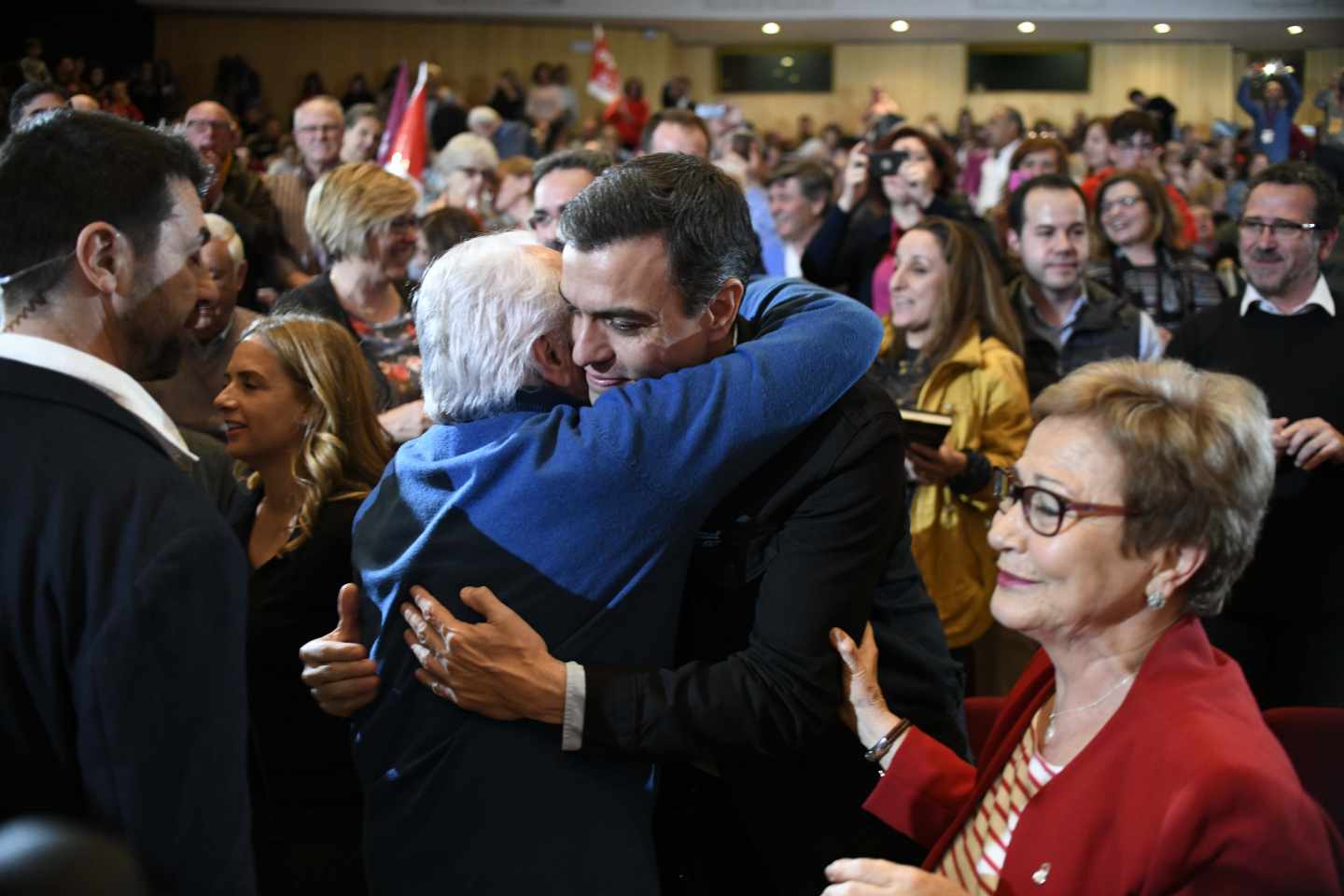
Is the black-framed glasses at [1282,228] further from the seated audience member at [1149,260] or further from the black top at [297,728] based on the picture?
the black top at [297,728]

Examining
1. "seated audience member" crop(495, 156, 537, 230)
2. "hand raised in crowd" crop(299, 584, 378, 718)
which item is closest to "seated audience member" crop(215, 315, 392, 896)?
"hand raised in crowd" crop(299, 584, 378, 718)

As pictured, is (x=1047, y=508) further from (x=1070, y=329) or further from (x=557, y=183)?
(x=1070, y=329)

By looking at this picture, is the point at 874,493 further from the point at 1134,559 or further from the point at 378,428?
the point at 378,428

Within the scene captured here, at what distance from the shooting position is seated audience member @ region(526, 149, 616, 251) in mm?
3273

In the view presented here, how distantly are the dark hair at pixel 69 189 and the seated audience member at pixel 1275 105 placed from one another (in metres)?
4.24

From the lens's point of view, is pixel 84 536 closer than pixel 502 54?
Yes

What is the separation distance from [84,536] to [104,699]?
0.14 m

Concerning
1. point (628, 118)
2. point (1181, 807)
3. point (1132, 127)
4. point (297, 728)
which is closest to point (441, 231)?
point (297, 728)

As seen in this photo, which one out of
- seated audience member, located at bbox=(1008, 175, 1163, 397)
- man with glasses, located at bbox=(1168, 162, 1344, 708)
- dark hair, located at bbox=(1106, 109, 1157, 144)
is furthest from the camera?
dark hair, located at bbox=(1106, 109, 1157, 144)

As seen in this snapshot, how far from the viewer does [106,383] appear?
126cm

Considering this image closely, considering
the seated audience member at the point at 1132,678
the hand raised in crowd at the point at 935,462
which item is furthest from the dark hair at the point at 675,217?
the hand raised in crowd at the point at 935,462

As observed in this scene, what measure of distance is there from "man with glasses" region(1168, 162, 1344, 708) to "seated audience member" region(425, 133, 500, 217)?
3.07m

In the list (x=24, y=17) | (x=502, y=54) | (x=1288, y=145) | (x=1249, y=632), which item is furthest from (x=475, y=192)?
(x=502, y=54)

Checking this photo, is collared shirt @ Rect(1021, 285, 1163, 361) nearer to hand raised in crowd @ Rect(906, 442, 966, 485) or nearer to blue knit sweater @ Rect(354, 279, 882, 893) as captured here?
hand raised in crowd @ Rect(906, 442, 966, 485)
